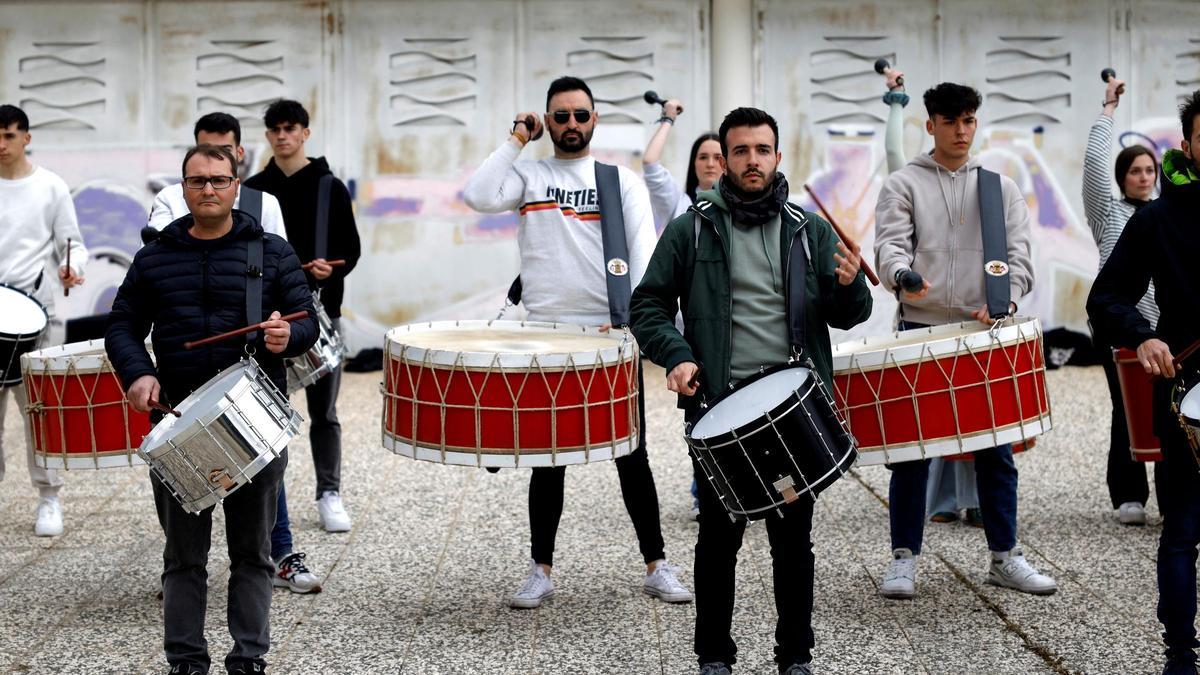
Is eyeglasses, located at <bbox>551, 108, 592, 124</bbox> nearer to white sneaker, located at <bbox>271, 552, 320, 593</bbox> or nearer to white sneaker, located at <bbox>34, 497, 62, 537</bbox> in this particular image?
white sneaker, located at <bbox>271, 552, 320, 593</bbox>

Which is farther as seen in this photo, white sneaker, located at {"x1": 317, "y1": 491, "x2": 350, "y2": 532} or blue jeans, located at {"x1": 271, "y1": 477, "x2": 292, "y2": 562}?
white sneaker, located at {"x1": 317, "y1": 491, "x2": 350, "y2": 532}

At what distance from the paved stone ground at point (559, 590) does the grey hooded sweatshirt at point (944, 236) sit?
108 centimetres

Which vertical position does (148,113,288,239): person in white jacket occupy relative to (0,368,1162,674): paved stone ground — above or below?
above

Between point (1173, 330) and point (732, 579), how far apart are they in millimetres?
1479

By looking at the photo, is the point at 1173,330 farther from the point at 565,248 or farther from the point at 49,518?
the point at 49,518

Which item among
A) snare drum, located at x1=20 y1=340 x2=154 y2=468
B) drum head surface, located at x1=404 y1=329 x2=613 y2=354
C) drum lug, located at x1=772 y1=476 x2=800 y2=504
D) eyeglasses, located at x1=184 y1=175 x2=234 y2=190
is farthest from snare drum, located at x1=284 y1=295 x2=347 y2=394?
drum lug, located at x1=772 y1=476 x2=800 y2=504

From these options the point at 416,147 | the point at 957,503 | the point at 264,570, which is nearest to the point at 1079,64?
the point at 416,147

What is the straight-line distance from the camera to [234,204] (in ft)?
18.1

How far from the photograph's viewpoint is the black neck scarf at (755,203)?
4523 mm

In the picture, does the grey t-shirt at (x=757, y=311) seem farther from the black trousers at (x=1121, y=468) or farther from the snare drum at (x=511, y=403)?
the black trousers at (x=1121, y=468)

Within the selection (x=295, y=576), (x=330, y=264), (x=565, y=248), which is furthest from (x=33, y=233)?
(x=565, y=248)

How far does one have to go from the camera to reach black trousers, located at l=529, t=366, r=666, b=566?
5539 mm

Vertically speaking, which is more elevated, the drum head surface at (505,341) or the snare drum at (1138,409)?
the drum head surface at (505,341)

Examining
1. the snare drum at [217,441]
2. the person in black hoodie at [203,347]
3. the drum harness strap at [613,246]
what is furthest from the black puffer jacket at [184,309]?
the drum harness strap at [613,246]
